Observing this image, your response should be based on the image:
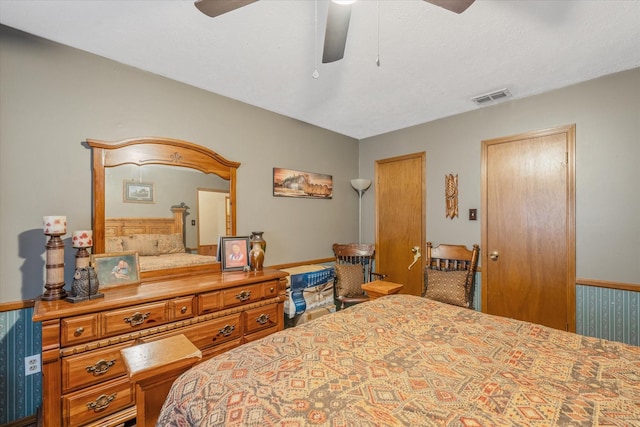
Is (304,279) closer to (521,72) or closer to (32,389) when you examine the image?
(32,389)

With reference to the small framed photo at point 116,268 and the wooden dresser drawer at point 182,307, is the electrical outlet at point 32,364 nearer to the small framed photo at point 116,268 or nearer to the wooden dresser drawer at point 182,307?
the small framed photo at point 116,268

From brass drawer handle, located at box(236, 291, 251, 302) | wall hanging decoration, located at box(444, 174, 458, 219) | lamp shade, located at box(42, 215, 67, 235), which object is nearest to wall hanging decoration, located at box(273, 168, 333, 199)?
brass drawer handle, located at box(236, 291, 251, 302)

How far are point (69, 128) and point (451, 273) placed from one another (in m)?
3.65

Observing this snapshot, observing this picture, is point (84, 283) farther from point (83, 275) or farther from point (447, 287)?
point (447, 287)

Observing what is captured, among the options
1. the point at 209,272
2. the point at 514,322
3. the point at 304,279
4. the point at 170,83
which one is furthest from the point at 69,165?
the point at 514,322

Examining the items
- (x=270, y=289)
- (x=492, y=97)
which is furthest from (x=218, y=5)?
(x=492, y=97)

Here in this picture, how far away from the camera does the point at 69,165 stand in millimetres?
2123

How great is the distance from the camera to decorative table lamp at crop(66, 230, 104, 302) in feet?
6.09

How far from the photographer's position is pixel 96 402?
70.5 inches

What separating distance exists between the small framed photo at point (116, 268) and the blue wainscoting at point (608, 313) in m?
3.90

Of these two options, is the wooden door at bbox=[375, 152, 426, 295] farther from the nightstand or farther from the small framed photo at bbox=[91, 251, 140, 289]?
the small framed photo at bbox=[91, 251, 140, 289]

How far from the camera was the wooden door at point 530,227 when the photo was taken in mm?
2713

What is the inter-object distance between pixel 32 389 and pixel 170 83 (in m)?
2.57

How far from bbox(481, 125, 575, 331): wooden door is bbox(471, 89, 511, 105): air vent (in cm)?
42
